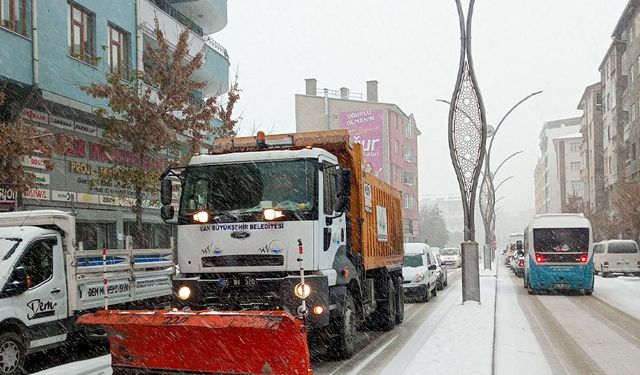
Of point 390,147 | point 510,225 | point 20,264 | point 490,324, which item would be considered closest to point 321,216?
point 20,264

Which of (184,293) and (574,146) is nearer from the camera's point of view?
(184,293)

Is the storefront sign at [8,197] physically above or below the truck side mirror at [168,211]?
above

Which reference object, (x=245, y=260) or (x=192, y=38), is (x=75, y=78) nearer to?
(x=192, y=38)

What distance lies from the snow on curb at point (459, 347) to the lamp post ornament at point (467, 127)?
3539 millimetres

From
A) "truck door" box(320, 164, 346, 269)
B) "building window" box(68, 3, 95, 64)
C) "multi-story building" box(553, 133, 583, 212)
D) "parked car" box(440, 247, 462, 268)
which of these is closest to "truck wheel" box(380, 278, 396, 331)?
"truck door" box(320, 164, 346, 269)

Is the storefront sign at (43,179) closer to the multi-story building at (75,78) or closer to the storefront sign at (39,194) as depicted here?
the multi-story building at (75,78)

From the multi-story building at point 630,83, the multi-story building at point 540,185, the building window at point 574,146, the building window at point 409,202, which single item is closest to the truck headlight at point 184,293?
the multi-story building at point 630,83

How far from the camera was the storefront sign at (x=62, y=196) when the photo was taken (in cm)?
1875

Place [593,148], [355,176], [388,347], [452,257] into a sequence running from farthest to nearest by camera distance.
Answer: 1. [593,148]
2. [452,257]
3. [388,347]
4. [355,176]

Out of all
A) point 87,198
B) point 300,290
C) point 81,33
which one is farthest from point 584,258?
point 81,33

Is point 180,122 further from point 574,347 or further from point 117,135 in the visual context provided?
point 574,347

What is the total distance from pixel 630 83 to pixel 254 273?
47860mm

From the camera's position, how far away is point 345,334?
31.7 feet

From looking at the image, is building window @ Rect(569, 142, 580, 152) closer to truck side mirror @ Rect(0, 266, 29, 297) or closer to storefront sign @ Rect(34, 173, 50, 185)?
storefront sign @ Rect(34, 173, 50, 185)
